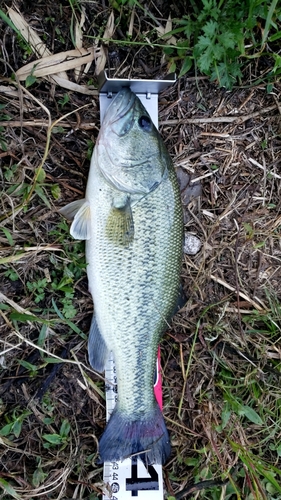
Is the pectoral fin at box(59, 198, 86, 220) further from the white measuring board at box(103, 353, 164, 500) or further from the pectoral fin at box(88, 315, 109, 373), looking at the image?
the white measuring board at box(103, 353, 164, 500)

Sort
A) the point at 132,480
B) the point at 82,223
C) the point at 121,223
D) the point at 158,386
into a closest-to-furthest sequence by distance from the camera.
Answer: the point at 121,223 → the point at 82,223 → the point at 132,480 → the point at 158,386

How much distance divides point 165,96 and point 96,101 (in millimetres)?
423

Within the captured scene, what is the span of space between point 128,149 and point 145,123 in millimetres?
173

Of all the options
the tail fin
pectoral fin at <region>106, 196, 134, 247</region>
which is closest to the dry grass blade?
pectoral fin at <region>106, 196, 134, 247</region>

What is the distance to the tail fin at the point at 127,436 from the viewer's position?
8.16ft

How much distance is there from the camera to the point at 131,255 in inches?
94.2

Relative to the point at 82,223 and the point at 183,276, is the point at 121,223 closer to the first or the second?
the point at 82,223

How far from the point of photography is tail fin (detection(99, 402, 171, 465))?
2.49 meters

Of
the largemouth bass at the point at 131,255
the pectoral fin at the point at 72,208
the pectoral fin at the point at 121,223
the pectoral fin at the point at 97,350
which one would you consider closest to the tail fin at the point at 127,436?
the largemouth bass at the point at 131,255

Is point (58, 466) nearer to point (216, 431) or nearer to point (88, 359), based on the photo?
point (88, 359)

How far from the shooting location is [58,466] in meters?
2.66

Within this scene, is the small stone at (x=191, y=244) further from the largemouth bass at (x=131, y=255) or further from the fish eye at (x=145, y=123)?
the fish eye at (x=145, y=123)

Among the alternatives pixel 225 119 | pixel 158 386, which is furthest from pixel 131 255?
pixel 225 119

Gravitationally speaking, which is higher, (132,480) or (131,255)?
(131,255)
